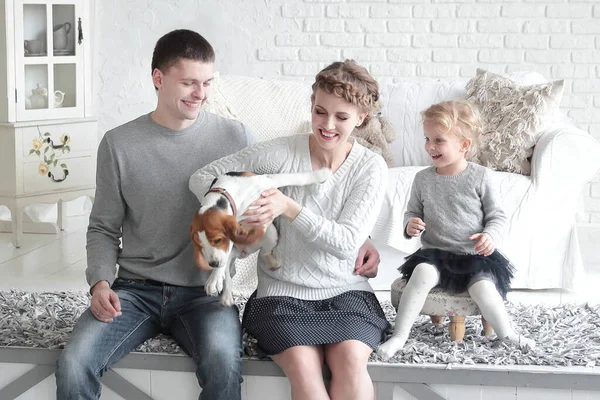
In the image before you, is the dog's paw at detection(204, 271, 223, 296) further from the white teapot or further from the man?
the white teapot

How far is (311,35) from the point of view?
5.23m

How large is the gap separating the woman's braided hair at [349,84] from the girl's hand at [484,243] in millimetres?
419

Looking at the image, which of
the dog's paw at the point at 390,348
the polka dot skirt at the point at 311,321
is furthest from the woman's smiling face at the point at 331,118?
the dog's paw at the point at 390,348

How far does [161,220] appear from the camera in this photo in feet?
7.48

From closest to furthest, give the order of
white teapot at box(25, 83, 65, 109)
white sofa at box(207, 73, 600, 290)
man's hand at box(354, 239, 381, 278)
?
man's hand at box(354, 239, 381, 278), white sofa at box(207, 73, 600, 290), white teapot at box(25, 83, 65, 109)

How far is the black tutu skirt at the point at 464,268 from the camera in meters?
2.30

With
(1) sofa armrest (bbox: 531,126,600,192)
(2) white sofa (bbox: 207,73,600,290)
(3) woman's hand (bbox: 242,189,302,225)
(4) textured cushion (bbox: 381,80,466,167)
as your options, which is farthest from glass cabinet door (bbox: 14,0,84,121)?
(3) woman's hand (bbox: 242,189,302,225)

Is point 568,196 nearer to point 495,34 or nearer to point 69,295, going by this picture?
point 495,34

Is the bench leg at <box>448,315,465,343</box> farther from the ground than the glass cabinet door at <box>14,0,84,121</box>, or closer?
closer

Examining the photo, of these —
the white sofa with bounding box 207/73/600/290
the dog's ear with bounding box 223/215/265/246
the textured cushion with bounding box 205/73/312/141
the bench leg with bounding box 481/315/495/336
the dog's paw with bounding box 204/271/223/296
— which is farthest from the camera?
the textured cushion with bounding box 205/73/312/141

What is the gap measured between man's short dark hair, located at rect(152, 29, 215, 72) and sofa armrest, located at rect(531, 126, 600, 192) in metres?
1.92

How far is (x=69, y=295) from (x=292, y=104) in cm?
154

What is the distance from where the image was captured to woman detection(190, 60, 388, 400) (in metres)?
2.08

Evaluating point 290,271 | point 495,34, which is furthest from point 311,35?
point 290,271
